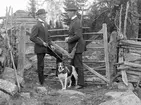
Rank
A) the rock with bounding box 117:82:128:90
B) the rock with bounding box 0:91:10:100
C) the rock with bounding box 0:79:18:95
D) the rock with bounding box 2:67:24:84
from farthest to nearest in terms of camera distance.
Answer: the rock with bounding box 117:82:128:90 < the rock with bounding box 2:67:24:84 < the rock with bounding box 0:79:18:95 < the rock with bounding box 0:91:10:100

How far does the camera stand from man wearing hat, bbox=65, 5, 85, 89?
7220mm

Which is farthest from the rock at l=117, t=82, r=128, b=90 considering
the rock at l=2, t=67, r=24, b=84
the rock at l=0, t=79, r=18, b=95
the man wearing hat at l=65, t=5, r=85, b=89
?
the rock at l=0, t=79, r=18, b=95

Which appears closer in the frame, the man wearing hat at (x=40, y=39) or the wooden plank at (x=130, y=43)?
the man wearing hat at (x=40, y=39)

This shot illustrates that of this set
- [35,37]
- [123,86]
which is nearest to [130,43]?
[123,86]

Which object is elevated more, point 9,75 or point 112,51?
point 112,51

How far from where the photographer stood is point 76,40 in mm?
7301

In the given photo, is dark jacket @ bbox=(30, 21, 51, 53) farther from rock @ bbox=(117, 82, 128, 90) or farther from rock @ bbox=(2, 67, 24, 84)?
rock @ bbox=(117, 82, 128, 90)

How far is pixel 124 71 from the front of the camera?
7.54 metres

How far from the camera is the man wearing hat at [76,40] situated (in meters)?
7.22

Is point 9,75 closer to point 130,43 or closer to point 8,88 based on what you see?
point 8,88

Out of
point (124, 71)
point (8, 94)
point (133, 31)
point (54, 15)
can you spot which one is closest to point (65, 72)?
point (124, 71)

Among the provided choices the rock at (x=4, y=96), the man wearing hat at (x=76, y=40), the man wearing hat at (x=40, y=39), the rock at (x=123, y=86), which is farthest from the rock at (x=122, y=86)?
the rock at (x=4, y=96)

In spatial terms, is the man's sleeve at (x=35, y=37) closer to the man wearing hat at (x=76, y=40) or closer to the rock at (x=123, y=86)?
the man wearing hat at (x=76, y=40)

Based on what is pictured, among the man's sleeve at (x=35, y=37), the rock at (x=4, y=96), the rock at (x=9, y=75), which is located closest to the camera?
the rock at (x=4, y=96)
